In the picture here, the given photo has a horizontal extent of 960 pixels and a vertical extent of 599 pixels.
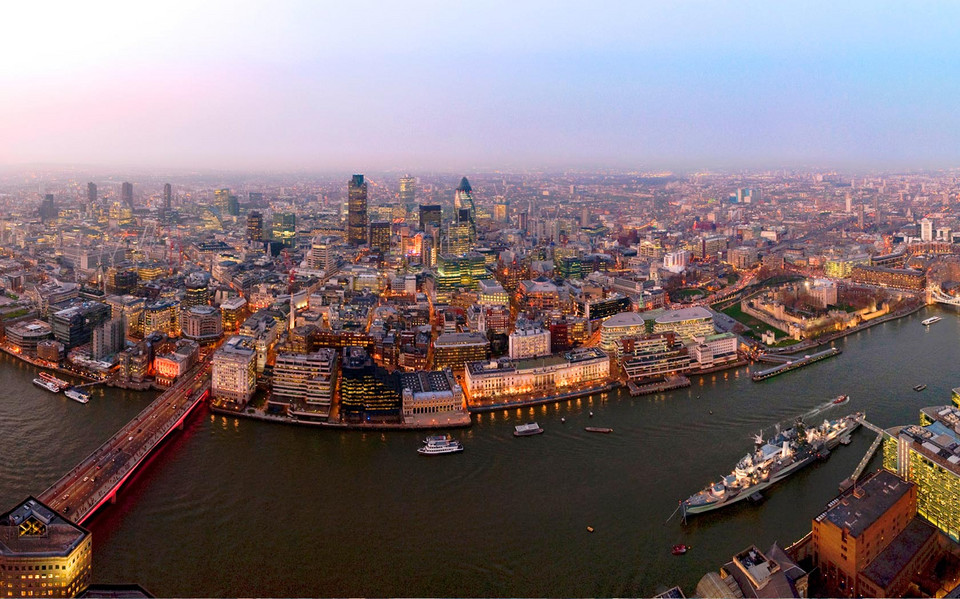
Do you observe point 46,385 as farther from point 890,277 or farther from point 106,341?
point 890,277

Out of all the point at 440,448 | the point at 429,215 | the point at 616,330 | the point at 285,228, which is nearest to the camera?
the point at 440,448

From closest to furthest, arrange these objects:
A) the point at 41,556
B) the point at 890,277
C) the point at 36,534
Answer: the point at 41,556
the point at 36,534
the point at 890,277

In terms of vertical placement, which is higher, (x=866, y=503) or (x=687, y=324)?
(x=687, y=324)

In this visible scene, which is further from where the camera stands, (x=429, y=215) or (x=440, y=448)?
(x=429, y=215)

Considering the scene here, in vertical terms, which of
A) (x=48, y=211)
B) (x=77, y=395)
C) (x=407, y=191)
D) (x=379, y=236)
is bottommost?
(x=77, y=395)

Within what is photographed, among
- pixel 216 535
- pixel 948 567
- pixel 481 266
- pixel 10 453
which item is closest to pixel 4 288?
pixel 10 453

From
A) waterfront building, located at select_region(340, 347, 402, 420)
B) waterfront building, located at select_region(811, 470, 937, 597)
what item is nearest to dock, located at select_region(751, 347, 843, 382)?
waterfront building, located at select_region(811, 470, 937, 597)

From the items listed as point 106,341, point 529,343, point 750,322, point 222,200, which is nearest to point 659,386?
point 529,343
